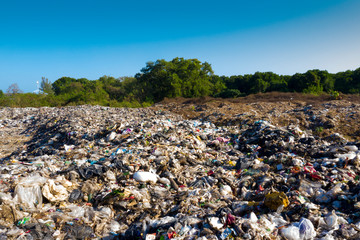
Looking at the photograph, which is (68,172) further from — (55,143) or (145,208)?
(55,143)

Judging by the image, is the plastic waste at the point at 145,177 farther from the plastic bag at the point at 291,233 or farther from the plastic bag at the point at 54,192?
the plastic bag at the point at 291,233

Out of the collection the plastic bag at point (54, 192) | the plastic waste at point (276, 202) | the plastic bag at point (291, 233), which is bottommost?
the plastic bag at point (291, 233)

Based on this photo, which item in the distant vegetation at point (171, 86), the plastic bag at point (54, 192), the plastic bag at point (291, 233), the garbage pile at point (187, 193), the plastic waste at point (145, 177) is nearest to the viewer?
the plastic bag at point (291, 233)

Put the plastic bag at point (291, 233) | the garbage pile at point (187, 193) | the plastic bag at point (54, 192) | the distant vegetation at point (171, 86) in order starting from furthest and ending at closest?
the distant vegetation at point (171, 86)
the plastic bag at point (54, 192)
the garbage pile at point (187, 193)
the plastic bag at point (291, 233)

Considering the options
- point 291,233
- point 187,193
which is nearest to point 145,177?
point 187,193

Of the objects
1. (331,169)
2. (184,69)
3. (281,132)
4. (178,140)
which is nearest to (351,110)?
(281,132)

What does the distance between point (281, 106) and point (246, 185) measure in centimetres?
1005

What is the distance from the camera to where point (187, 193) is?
9.71ft

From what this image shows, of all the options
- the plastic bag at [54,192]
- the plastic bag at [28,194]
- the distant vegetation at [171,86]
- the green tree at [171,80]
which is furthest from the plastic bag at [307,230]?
the green tree at [171,80]

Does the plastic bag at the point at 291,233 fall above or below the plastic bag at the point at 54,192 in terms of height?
below

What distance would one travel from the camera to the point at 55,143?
6.73 metres

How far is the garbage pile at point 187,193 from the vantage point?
6.82ft

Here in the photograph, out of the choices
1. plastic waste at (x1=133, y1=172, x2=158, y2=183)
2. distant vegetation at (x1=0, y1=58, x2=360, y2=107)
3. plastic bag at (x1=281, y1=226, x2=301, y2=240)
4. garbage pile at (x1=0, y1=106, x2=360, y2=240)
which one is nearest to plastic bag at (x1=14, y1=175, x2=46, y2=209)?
garbage pile at (x1=0, y1=106, x2=360, y2=240)

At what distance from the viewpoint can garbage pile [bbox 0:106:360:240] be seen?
2078 millimetres
